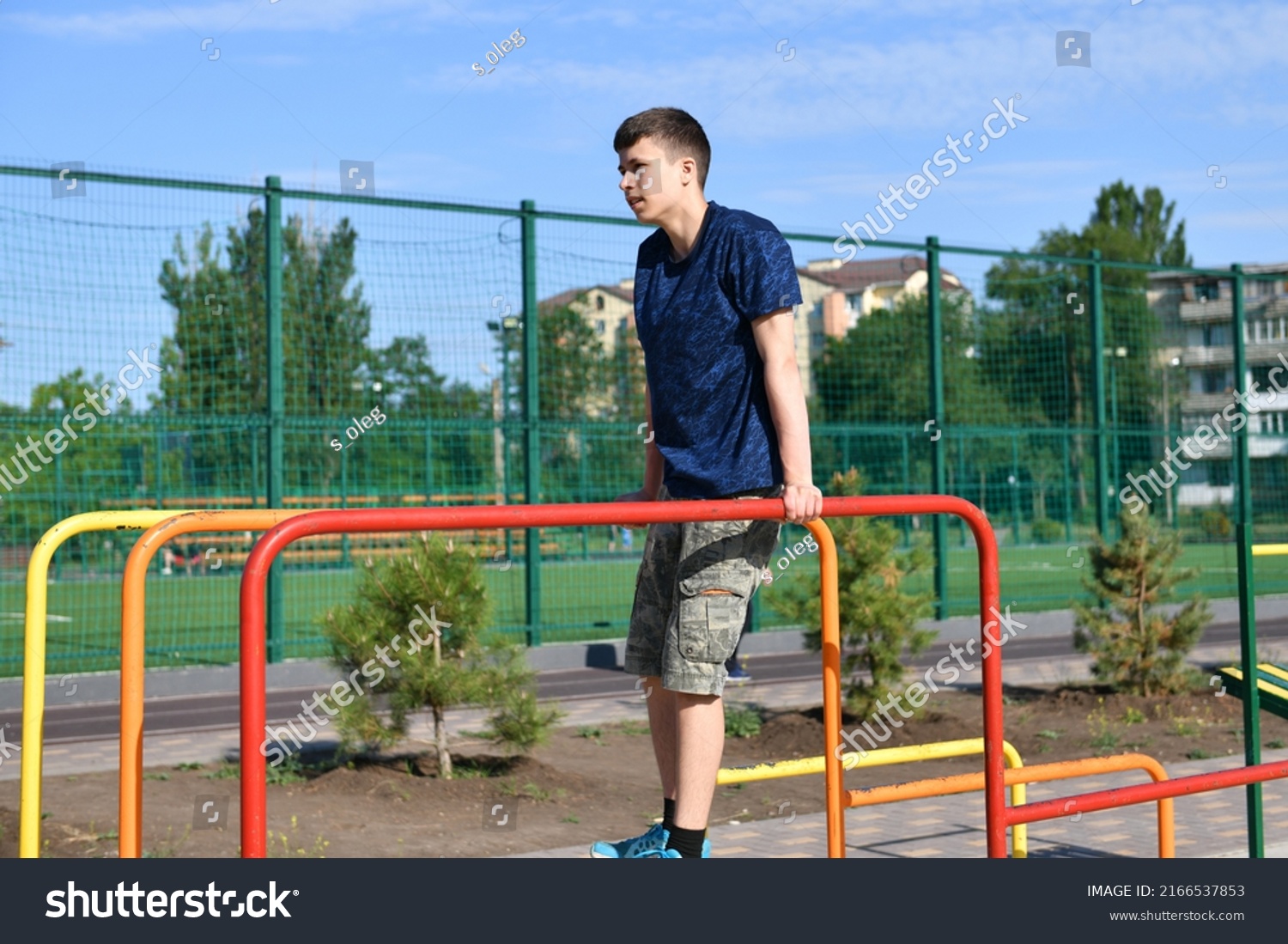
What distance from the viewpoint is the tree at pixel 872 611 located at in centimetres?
796

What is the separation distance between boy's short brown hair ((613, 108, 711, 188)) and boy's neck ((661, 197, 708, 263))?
63mm

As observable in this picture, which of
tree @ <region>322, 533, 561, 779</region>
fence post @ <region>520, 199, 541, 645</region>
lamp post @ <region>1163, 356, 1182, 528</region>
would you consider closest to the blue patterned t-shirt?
tree @ <region>322, 533, 561, 779</region>

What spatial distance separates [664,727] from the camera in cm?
323

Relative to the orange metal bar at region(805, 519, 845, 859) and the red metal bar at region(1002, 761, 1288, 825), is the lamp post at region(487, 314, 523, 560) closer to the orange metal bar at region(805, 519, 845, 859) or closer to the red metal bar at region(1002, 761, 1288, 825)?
the red metal bar at region(1002, 761, 1288, 825)

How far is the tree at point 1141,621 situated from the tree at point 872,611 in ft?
4.93

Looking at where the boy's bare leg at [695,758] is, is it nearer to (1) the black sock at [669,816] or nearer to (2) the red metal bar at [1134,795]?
(1) the black sock at [669,816]

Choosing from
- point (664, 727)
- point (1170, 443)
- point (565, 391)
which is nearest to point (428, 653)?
point (664, 727)

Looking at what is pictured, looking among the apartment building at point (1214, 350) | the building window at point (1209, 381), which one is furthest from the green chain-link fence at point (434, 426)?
the building window at point (1209, 381)

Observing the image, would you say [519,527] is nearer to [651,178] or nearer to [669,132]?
[651,178]

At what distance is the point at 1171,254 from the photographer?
64.0 m

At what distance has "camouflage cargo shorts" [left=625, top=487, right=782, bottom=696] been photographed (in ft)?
9.78

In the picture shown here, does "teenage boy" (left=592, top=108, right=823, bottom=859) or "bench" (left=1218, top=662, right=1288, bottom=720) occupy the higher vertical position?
"teenage boy" (left=592, top=108, right=823, bottom=859)
